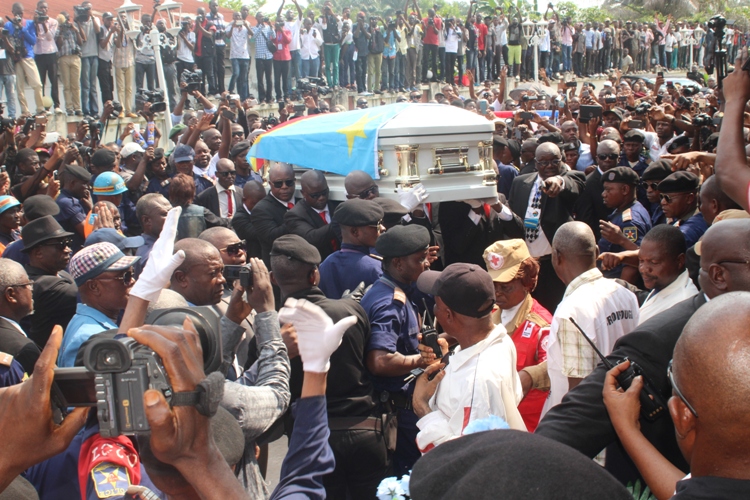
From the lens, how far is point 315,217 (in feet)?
17.1

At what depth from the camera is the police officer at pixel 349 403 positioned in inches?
118

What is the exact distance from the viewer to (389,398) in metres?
3.17

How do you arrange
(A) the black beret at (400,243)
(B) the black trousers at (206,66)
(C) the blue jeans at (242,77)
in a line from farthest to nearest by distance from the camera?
(C) the blue jeans at (242,77)
(B) the black trousers at (206,66)
(A) the black beret at (400,243)

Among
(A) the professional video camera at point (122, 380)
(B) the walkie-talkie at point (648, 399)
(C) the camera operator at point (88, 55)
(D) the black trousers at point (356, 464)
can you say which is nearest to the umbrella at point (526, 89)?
(C) the camera operator at point (88, 55)

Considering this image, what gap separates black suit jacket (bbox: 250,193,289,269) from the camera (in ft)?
17.2

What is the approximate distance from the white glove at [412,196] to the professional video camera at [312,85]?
8.88 meters

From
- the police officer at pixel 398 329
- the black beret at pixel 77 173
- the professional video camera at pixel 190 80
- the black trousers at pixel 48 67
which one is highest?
the black trousers at pixel 48 67

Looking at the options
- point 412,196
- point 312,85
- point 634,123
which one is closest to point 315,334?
point 412,196

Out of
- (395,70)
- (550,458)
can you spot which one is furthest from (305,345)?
(395,70)

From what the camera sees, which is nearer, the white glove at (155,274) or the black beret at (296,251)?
the white glove at (155,274)

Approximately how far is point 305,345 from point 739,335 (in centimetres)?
101

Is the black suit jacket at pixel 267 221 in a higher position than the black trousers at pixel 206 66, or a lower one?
lower

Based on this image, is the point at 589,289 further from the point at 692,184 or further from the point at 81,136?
the point at 81,136

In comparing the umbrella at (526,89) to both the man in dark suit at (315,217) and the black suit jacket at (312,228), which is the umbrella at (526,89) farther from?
the black suit jacket at (312,228)
